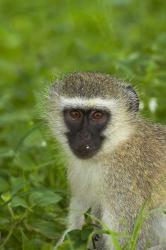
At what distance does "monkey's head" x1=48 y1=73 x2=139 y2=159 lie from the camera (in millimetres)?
8117

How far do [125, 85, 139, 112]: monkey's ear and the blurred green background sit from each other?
0.68 m

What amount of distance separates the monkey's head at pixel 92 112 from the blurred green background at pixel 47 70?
1.50 ft

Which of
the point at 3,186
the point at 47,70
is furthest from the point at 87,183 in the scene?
the point at 47,70

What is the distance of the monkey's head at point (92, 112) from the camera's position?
812 centimetres

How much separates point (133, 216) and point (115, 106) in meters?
1.08

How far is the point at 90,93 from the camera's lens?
8188mm

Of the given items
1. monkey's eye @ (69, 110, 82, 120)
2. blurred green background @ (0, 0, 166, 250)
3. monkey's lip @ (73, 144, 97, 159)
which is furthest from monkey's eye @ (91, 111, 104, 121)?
blurred green background @ (0, 0, 166, 250)

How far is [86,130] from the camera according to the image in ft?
26.5

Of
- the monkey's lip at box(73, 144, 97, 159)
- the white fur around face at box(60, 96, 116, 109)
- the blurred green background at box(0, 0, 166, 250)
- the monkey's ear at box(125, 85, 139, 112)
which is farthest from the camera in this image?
the monkey's ear at box(125, 85, 139, 112)

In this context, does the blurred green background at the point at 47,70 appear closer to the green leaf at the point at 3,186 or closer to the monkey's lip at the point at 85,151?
the green leaf at the point at 3,186

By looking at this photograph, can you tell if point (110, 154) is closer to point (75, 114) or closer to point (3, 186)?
point (75, 114)

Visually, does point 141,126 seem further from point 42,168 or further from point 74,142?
point 42,168

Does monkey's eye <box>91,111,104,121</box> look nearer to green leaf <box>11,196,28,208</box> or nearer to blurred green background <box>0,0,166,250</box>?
blurred green background <box>0,0,166,250</box>

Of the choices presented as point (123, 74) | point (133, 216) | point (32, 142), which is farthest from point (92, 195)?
point (123, 74)
